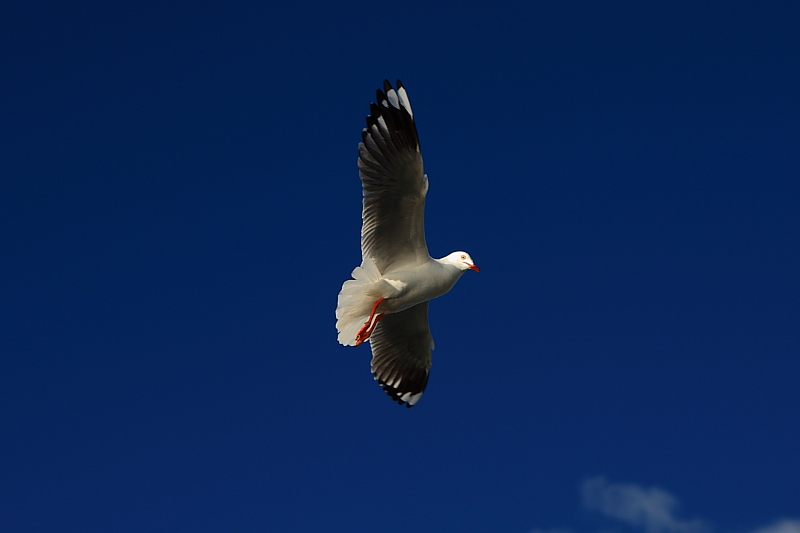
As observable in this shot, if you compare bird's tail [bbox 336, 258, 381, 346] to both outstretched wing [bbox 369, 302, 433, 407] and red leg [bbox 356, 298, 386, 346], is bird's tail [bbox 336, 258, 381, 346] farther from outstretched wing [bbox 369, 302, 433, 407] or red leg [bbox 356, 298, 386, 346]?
outstretched wing [bbox 369, 302, 433, 407]

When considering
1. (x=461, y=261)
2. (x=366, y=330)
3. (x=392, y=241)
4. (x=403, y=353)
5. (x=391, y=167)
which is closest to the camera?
(x=391, y=167)

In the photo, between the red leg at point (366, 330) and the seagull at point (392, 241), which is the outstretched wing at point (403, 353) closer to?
the seagull at point (392, 241)

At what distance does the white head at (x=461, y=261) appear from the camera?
27.2 feet

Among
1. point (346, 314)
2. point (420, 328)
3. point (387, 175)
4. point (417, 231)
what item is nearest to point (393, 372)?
point (420, 328)

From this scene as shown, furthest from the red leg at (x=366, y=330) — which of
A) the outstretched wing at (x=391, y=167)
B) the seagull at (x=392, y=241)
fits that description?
the outstretched wing at (x=391, y=167)

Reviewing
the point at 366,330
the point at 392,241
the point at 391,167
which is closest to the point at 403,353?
the point at 366,330

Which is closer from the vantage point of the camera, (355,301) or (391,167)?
(391,167)

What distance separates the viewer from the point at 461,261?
8344mm

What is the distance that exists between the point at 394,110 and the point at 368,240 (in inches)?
47.9

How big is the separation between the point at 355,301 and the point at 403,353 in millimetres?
1734

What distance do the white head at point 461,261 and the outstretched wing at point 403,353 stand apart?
915mm

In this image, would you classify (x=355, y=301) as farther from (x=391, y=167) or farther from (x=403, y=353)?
(x=403, y=353)

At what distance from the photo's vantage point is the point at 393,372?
9656 millimetres

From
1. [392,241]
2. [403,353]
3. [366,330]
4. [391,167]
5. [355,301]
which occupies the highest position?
[403,353]
